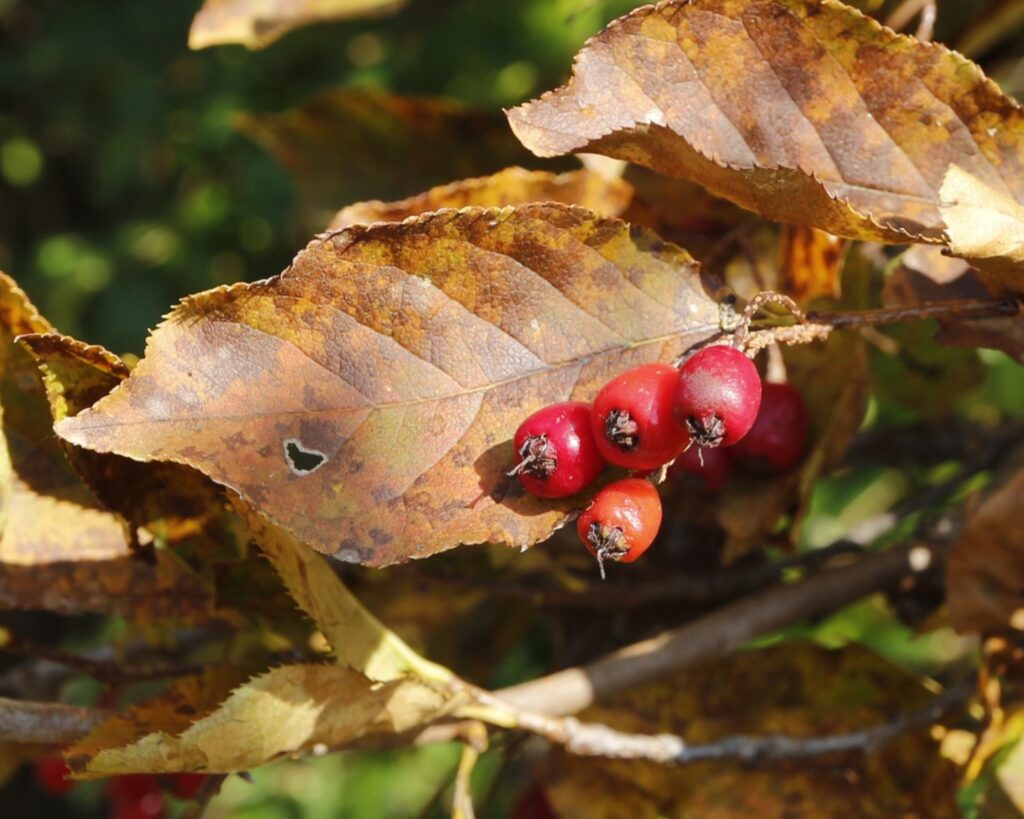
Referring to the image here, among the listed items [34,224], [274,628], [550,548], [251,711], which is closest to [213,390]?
[251,711]

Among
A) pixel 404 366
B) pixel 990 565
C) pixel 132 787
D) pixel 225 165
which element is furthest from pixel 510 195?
pixel 225 165

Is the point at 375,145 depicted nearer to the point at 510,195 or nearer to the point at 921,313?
the point at 510,195

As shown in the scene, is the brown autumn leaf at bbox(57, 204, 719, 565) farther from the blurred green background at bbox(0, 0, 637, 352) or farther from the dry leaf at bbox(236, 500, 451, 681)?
the blurred green background at bbox(0, 0, 637, 352)

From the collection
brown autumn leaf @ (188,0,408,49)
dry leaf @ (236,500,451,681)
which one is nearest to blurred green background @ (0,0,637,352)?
brown autumn leaf @ (188,0,408,49)

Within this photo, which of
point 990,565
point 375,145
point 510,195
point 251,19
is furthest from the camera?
point 375,145

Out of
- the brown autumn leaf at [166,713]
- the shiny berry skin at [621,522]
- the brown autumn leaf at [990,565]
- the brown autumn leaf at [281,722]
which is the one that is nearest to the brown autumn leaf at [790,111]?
the shiny berry skin at [621,522]

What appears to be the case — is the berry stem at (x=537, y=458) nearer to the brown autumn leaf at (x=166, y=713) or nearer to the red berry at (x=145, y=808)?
the brown autumn leaf at (x=166, y=713)
